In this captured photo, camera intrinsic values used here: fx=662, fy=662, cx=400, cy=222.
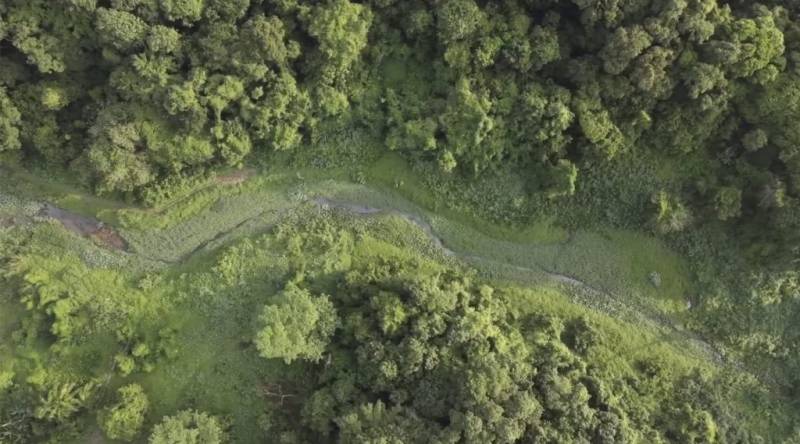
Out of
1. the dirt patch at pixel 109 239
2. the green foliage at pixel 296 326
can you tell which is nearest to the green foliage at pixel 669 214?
the green foliage at pixel 296 326

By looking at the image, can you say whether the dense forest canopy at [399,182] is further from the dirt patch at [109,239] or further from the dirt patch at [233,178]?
the dirt patch at [109,239]

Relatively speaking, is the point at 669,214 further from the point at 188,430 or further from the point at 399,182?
the point at 188,430

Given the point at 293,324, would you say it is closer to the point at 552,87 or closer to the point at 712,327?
the point at 552,87

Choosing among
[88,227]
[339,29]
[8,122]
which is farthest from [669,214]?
[8,122]

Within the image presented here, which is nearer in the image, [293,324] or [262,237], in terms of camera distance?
[293,324]

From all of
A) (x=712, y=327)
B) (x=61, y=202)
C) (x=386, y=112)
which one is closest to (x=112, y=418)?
(x=61, y=202)

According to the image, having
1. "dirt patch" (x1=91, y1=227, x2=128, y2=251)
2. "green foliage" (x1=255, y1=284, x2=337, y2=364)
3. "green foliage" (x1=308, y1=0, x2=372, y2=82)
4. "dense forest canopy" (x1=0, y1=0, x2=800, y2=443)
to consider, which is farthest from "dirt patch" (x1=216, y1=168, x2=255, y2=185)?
"green foliage" (x1=308, y1=0, x2=372, y2=82)
